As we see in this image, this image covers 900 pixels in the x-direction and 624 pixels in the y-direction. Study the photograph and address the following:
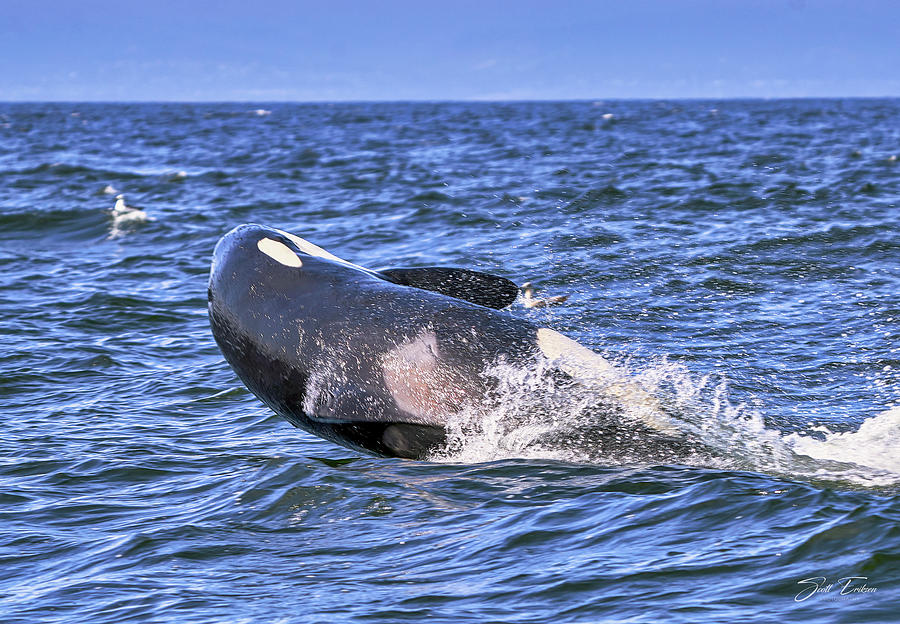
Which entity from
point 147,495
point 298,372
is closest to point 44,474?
point 147,495

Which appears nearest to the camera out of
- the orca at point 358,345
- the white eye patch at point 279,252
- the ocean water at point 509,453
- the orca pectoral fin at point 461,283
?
the ocean water at point 509,453

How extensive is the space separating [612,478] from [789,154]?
1082 inches

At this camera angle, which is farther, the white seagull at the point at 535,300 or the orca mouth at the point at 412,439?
the white seagull at the point at 535,300

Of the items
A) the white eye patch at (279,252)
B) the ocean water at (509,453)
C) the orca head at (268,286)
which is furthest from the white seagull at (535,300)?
the white eye patch at (279,252)

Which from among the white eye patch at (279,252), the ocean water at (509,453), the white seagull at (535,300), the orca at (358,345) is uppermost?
the white eye patch at (279,252)

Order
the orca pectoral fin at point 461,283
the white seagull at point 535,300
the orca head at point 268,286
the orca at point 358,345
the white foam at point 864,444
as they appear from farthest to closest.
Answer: the white seagull at point 535,300 < the orca pectoral fin at point 461,283 < the orca head at point 268,286 < the orca at point 358,345 < the white foam at point 864,444

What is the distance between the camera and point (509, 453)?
301 inches

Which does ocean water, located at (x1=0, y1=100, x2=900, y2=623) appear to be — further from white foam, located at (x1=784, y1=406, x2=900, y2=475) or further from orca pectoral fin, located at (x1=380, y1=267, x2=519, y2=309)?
orca pectoral fin, located at (x1=380, y1=267, x2=519, y2=309)

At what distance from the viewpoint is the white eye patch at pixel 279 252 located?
7668 millimetres

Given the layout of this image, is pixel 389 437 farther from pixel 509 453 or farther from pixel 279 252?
pixel 279 252

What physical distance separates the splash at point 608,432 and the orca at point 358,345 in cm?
9

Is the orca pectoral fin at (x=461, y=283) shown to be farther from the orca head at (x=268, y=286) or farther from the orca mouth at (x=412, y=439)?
the orca mouth at (x=412, y=439)

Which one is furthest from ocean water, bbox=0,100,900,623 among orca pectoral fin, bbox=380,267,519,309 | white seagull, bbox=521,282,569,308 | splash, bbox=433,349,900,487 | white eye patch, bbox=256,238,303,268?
white eye patch, bbox=256,238,303,268

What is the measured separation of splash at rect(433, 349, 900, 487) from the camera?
23.8 ft
